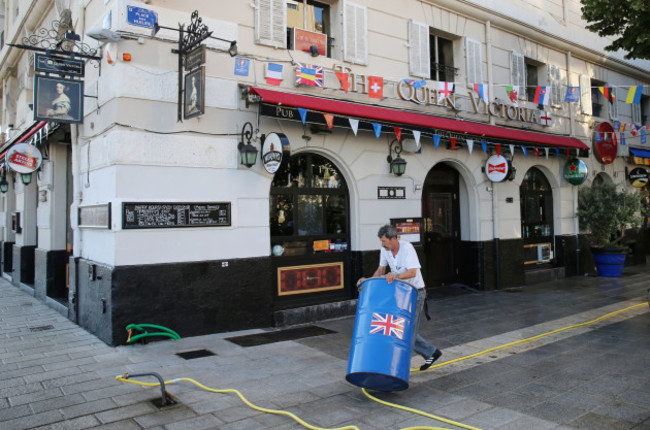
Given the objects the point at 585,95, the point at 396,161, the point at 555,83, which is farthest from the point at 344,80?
the point at 585,95

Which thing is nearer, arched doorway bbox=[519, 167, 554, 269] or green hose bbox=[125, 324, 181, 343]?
green hose bbox=[125, 324, 181, 343]

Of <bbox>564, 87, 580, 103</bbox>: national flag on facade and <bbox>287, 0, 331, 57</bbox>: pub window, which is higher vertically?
<bbox>287, 0, 331, 57</bbox>: pub window

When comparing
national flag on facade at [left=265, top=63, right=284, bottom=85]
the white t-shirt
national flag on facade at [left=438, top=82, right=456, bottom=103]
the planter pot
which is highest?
national flag on facade at [left=438, top=82, right=456, bottom=103]

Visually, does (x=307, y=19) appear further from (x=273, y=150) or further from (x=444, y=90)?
(x=444, y=90)

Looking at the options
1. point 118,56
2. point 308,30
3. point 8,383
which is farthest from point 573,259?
point 8,383

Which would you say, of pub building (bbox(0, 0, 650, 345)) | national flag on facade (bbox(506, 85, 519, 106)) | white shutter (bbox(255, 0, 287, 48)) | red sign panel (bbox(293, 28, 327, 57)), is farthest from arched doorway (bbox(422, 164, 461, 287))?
white shutter (bbox(255, 0, 287, 48))

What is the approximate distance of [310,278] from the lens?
28.5 ft

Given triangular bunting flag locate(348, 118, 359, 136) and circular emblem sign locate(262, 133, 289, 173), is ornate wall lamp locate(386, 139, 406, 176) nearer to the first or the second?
triangular bunting flag locate(348, 118, 359, 136)

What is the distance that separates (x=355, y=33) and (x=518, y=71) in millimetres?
5544

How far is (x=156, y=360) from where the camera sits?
609cm

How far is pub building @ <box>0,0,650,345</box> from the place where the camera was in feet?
23.0

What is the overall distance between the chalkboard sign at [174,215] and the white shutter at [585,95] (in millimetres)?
12178

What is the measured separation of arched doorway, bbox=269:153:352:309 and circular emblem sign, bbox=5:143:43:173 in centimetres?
525

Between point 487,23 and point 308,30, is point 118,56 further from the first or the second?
point 487,23
